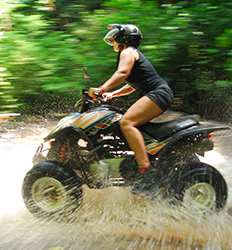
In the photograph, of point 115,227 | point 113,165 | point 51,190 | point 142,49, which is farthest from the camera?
point 142,49

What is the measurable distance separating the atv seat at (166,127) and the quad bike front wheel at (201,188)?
356mm

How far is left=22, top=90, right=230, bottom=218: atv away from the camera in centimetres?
440

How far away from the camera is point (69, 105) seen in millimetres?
7766

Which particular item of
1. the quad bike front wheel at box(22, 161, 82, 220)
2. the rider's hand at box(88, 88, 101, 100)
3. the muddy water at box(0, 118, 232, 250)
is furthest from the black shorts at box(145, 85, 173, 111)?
the quad bike front wheel at box(22, 161, 82, 220)

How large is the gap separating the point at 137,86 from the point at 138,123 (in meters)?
0.40

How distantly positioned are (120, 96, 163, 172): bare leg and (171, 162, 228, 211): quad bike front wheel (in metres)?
0.38

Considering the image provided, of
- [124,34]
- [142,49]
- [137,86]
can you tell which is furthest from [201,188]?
[142,49]

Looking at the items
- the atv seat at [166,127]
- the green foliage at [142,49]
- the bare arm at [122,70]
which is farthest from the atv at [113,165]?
the green foliage at [142,49]

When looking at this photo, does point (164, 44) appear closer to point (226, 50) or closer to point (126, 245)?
point (226, 50)

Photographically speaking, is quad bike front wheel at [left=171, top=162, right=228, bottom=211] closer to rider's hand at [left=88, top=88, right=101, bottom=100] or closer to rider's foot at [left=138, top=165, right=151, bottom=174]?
rider's foot at [left=138, top=165, right=151, bottom=174]

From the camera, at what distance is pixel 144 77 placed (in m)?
4.57

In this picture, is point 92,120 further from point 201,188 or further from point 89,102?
point 201,188

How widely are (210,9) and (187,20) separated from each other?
0.37 m

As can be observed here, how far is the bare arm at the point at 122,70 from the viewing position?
4383mm
